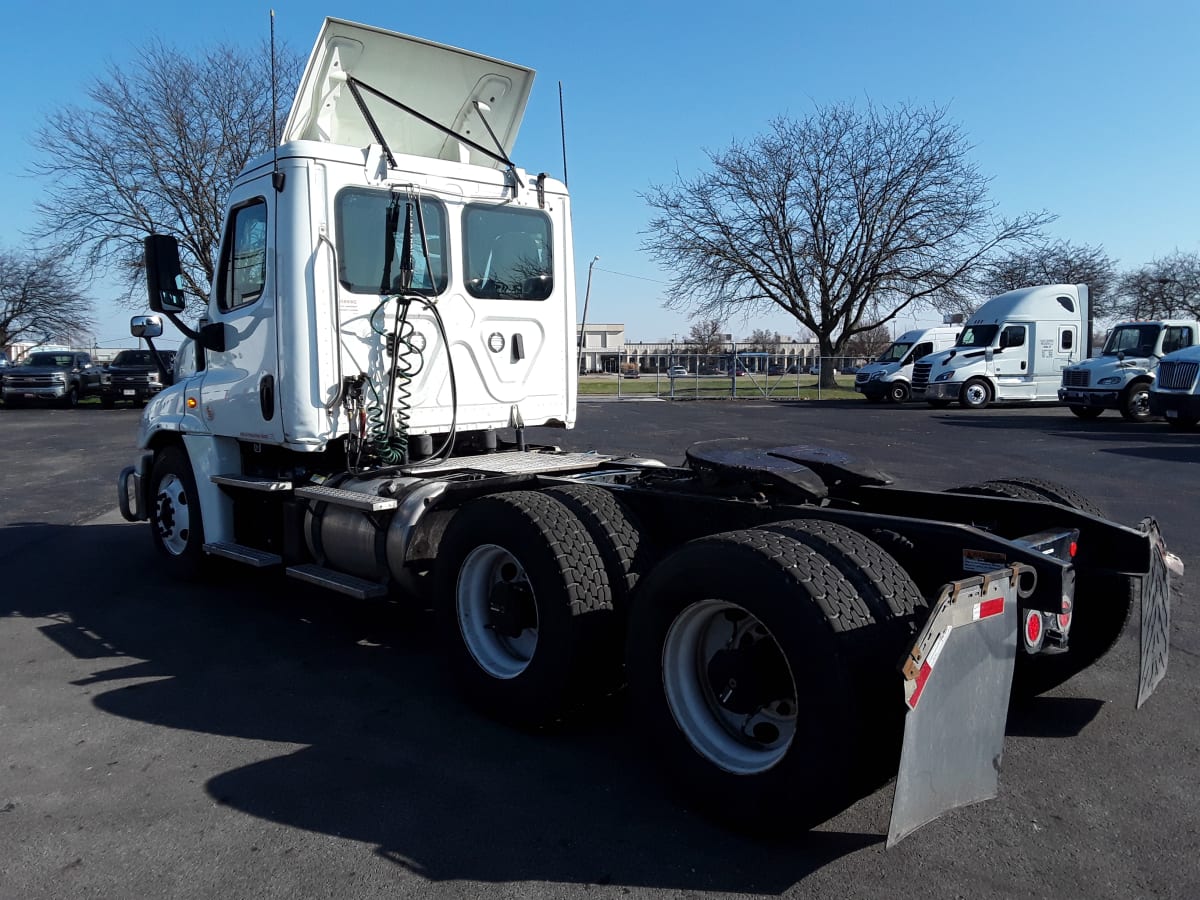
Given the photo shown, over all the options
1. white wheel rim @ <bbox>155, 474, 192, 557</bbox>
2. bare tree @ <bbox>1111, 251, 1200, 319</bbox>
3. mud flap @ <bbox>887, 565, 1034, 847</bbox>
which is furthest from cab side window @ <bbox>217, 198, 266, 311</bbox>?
bare tree @ <bbox>1111, 251, 1200, 319</bbox>

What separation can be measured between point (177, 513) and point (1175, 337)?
936 inches

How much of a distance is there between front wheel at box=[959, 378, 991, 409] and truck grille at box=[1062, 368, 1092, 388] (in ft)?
11.2

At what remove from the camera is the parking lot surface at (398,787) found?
297 cm

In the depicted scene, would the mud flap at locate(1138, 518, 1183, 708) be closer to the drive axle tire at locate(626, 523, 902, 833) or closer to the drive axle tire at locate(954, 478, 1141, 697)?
the drive axle tire at locate(954, 478, 1141, 697)

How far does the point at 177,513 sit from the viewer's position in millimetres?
6926

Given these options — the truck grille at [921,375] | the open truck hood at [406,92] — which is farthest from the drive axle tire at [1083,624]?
the truck grille at [921,375]

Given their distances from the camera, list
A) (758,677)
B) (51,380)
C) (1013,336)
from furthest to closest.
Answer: (51,380), (1013,336), (758,677)

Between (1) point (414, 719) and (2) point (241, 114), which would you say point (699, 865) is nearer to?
(1) point (414, 719)

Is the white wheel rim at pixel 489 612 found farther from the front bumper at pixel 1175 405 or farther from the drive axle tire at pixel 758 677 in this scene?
the front bumper at pixel 1175 405

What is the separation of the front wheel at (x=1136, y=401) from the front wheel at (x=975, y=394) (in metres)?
5.12

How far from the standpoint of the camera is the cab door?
18.8ft

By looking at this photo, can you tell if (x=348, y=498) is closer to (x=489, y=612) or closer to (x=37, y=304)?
(x=489, y=612)

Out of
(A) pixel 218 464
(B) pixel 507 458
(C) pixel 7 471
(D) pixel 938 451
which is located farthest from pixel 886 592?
(C) pixel 7 471

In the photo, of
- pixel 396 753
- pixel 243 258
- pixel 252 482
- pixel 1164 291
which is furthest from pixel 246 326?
pixel 1164 291
